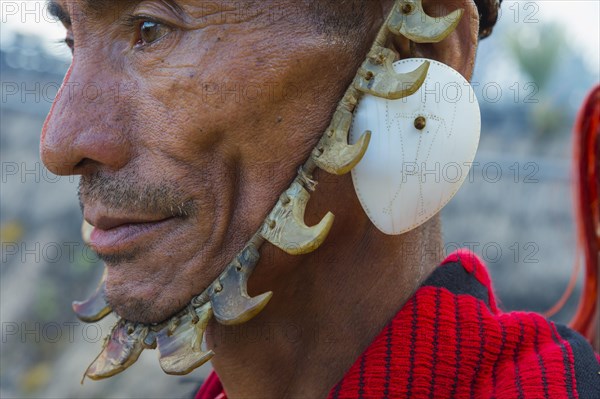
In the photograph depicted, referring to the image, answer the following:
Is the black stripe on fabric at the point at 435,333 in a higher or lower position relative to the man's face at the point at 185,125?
lower

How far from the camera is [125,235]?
1.87 metres

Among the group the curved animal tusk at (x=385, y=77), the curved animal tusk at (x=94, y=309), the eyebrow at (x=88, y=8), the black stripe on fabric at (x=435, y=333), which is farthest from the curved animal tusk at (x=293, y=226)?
the curved animal tusk at (x=94, y=309)

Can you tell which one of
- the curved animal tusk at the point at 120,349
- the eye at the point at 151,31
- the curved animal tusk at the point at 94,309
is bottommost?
the curved animal tusk at the point at 94,309

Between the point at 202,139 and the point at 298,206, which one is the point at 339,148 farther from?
the point at 202,139

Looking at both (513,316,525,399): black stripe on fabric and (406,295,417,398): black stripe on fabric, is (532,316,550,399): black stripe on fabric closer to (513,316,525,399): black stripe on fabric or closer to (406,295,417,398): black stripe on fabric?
(513,316,525,399): black stripe on fabric

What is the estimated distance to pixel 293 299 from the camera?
199cm

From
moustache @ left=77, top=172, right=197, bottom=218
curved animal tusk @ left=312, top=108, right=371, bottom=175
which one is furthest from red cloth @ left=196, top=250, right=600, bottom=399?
moustache @ left=77, top=172, right=197, bottom=218

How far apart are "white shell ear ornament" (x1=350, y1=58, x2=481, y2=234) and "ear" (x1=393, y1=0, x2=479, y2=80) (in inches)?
3.9

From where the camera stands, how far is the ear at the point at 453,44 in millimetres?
1923

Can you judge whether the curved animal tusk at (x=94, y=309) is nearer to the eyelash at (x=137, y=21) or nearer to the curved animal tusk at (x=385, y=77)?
the eyelash at (x=137, y=21)

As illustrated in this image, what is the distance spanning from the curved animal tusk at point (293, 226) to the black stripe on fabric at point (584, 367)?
69 cm

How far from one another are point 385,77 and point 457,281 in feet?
1.81

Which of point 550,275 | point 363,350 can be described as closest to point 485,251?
point 550,275

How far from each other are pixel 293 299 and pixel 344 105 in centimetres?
50
